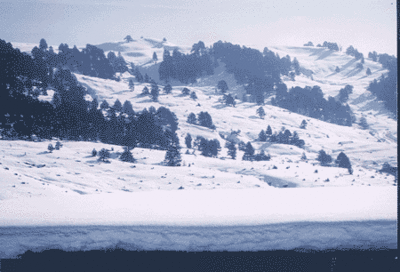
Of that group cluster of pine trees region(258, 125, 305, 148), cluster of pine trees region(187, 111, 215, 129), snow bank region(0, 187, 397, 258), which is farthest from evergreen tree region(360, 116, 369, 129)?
snow bank region(0, 187, 397, 258)

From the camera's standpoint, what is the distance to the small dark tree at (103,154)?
6.90m

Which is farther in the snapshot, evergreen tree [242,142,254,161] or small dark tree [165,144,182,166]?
evergreen tree [242,142,254,161]

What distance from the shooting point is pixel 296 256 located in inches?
66.4

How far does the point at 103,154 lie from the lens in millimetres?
6953

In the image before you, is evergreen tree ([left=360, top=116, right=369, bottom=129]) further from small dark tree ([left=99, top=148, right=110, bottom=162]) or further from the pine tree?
the pine tree

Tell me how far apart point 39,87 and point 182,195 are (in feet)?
18.0

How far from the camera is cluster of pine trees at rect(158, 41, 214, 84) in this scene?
3319 centimetres

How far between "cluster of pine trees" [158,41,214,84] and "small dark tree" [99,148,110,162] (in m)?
24.5

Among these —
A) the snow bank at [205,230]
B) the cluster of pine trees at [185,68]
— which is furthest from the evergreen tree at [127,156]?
the cluster of pine trees at [185,68]

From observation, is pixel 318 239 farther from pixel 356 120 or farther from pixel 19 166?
pixel 356 120

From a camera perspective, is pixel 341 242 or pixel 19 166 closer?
pixel 341 242

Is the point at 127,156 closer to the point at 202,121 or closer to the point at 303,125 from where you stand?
the point at 202,121

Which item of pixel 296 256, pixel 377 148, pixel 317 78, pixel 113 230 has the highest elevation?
pixel 317 78

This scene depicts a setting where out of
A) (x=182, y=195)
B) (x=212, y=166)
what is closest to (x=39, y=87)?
(x=212, y=166)
